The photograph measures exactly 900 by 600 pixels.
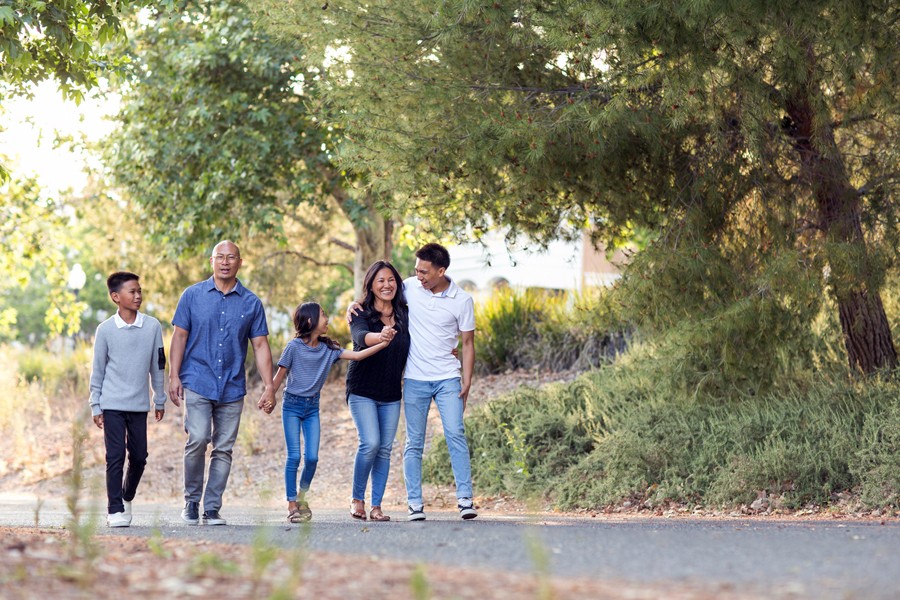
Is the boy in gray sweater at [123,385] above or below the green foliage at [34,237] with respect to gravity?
below

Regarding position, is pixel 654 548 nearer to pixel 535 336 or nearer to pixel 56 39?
pixel 56 39

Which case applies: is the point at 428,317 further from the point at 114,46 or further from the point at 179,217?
the point at 114,46

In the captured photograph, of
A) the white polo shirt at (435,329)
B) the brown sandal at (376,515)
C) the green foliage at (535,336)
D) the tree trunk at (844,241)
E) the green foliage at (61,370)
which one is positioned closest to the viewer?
the white polo shirt at (435,329)

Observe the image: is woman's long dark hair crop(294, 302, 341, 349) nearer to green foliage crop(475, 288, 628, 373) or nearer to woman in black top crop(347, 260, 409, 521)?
woman in black top crop(347, 260, 409, 521)

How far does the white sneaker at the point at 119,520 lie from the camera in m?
8.06

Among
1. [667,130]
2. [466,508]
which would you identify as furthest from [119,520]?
[667,130]

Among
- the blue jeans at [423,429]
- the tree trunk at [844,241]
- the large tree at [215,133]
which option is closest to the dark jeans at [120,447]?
the blue jeans at [423,429]

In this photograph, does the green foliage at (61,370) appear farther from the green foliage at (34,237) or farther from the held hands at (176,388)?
the held hands at (176,388)

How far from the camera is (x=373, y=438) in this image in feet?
26.7

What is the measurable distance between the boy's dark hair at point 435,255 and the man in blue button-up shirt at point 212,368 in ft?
4.14

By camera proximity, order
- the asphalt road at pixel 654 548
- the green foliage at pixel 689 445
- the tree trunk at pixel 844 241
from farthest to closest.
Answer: the green foliage at pixel 689 445 < the tree trunk at pixel 844 241 < the asphalt road at pixel 654 548

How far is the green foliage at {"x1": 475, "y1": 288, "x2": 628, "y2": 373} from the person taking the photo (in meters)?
16.4

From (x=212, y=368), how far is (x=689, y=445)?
4.72 metres

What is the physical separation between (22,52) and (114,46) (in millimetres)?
7986
